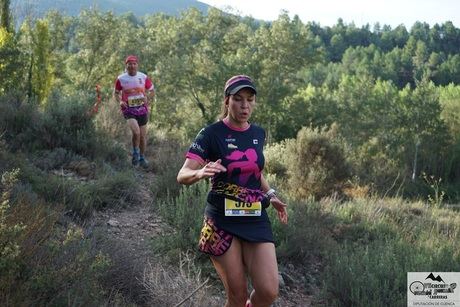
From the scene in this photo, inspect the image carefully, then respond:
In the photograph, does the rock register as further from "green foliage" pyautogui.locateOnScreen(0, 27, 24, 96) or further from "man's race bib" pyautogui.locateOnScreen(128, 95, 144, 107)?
"green foliage" pyautogui.locateOnScreen(0, 27, 24, 96)

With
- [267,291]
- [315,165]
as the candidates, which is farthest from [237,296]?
[315,165]

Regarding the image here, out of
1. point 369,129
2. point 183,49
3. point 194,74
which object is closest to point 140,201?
point 194,74

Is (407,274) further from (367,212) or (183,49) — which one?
(183,49)

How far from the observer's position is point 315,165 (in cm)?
1031

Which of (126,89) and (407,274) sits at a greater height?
(126,89)

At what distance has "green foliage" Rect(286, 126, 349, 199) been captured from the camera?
33.1ft

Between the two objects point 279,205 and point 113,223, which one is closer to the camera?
point 279,205

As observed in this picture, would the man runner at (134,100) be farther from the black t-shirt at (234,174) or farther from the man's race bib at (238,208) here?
the man's race bib at (238,208)

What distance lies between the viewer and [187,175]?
3143 mm

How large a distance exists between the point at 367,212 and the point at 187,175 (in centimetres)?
533

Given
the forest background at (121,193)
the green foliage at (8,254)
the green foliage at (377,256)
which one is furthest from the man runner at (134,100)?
the green foliage at (8,254)

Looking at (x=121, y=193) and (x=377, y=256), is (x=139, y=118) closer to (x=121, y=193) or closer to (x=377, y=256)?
(x=121, y=193)

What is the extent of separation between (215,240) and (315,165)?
7323 mm

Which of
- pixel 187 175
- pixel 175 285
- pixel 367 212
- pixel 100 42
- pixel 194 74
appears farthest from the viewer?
pixel 194 74
